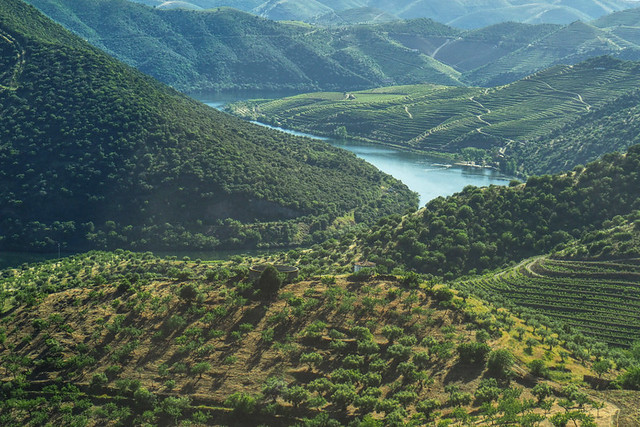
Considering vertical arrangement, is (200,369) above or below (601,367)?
below

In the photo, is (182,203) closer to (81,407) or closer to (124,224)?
(124,224)

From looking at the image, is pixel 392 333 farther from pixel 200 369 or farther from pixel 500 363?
pixel 200 369

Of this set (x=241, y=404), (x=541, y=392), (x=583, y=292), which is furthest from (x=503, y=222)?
(x=241, y=404)

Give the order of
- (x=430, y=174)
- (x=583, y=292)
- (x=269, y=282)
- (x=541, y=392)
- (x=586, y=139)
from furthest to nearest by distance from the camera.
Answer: (x=430, y=174) < (x=586, y=139) < (x=583, y=292) < (x=269, y=282) < (x=541, y=392)

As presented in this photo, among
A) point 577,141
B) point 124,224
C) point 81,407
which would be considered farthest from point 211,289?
point 577,141

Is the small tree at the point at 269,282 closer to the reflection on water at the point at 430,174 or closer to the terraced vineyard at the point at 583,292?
the terraced vineyard at the point at 583,292

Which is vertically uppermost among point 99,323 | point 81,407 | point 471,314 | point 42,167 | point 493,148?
point 493,148

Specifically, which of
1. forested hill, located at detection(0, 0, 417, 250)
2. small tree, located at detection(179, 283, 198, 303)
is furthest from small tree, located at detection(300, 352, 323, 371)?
forested hill, located at detection(0, 0, 417, 250)
